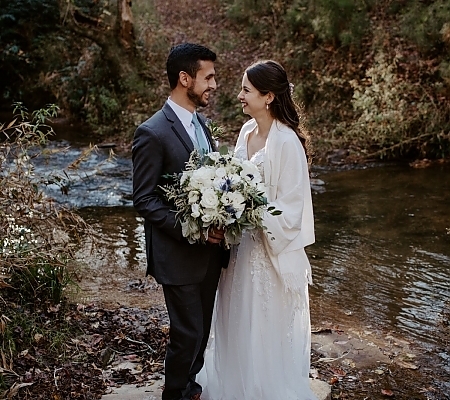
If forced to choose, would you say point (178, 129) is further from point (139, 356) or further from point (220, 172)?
point (139, 356)

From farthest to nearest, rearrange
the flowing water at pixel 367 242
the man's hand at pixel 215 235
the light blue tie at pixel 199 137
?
1. the flowing water at pixel 367 242
2. the light blue tie at pixel 199 137
3. the man's hand at pixel 215 235

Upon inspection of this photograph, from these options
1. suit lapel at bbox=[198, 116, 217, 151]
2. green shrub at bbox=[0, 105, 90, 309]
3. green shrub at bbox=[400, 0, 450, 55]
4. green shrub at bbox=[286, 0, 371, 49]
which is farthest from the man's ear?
green shrub at bbox=[286, 0, 371, 49]

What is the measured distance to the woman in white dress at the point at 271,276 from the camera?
3.43 metres

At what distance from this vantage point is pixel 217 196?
2945 mm

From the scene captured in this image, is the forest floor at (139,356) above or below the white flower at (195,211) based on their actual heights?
below

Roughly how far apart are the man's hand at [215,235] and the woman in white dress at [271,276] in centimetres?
40

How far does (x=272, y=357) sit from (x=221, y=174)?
1.21 meters

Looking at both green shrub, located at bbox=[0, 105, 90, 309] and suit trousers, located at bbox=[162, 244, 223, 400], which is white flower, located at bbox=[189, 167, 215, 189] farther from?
green shrub, located at bbox=[0, 105, 90, 309]

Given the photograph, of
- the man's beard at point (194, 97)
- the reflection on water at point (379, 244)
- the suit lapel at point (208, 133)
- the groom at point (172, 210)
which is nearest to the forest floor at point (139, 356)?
the reflection on water at point (379, 244)

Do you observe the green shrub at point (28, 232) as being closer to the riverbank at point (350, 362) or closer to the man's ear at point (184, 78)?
the riverbank at point (350, 362)

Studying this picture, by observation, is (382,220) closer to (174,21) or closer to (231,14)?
(231,14)

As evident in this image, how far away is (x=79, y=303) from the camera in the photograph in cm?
522

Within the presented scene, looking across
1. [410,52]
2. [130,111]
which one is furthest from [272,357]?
[130,111]

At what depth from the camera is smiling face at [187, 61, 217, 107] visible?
315 cm
